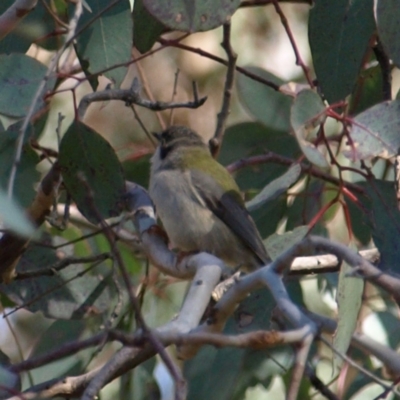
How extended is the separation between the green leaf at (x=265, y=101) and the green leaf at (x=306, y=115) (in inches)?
52.9

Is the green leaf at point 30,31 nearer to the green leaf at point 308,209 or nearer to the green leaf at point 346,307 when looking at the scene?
the green leaf at point 308,209

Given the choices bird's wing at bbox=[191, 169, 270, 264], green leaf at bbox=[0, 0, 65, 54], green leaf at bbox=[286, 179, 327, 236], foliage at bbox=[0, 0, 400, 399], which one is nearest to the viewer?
foliage at bbox=[0, 0, 400, 399]

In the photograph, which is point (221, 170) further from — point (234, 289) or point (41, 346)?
point (234, 289)

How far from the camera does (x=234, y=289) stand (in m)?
2.08

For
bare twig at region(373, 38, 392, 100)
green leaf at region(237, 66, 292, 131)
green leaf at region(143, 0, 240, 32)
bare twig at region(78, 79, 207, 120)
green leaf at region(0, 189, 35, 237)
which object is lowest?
green leaf at region(237, 66, 292, 131)

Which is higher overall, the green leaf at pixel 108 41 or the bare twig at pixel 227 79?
the green leaf at pixel 108 41

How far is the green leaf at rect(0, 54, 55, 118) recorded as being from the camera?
9.18ft

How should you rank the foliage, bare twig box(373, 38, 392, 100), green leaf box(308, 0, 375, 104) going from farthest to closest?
bare twig box(373, 38, 392, 100)
green leaf box(308, 0, 375, 104)
the foliage

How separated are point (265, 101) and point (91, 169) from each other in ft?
4.74

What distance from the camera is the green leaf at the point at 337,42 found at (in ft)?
10.0

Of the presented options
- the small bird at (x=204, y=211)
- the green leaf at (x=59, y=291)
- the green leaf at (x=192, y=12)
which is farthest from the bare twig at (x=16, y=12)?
the small bird at (x=204, y=211)

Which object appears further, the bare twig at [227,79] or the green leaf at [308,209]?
the green leaf at [308,209]

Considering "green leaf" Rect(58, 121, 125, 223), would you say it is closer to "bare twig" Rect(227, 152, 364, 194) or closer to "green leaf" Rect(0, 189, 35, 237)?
"bare twig" Rect(227, 152, 364, 194)

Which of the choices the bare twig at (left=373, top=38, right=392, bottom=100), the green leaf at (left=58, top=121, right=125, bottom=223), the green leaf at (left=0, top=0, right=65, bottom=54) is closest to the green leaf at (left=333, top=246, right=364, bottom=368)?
the green leaf at (left=58, top=121, right=125, bottom=223)
